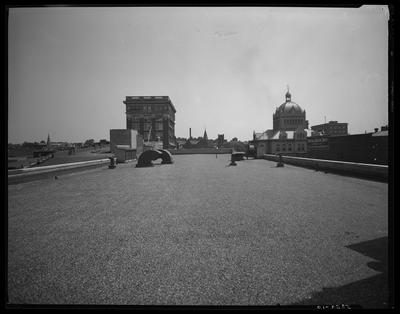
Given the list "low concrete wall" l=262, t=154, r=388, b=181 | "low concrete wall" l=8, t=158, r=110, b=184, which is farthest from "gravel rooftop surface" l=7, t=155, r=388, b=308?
"low concrete wall" l=8, t=158, r=110, b=184

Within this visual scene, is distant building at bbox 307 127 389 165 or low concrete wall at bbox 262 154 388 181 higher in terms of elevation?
distant building at bbox 307 127 389 165

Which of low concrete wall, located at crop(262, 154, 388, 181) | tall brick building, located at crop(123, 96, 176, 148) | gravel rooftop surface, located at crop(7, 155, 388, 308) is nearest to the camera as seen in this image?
gravel rooftop surface, located at crop(7, 155, 388, 308)

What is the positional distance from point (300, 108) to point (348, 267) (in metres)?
79.5

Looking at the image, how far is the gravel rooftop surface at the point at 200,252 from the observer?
9.53 ft

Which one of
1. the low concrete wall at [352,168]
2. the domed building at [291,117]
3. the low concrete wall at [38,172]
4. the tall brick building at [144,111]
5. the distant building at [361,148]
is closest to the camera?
the low concrete wall at [352,168]

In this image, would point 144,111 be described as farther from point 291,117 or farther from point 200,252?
point 200,252

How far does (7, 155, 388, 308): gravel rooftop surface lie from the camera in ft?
9.53

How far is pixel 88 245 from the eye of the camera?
4379mm

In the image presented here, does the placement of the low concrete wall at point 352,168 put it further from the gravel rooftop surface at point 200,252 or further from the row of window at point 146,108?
the row of window at point 146,108

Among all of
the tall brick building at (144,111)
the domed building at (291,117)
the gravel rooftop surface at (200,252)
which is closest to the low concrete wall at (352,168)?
the gravel rooftop surface at (200,252)

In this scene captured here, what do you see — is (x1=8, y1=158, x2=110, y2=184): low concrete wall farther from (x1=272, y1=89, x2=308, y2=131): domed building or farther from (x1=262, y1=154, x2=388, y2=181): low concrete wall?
(x1=272, y1=89, x2=308, y2=131): domed building

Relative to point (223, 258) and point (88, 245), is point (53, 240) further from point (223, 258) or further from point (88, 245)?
point (223, 258)

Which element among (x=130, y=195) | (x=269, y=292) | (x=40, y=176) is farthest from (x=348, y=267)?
(x=40, y=176)

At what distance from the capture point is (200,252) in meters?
3.99
